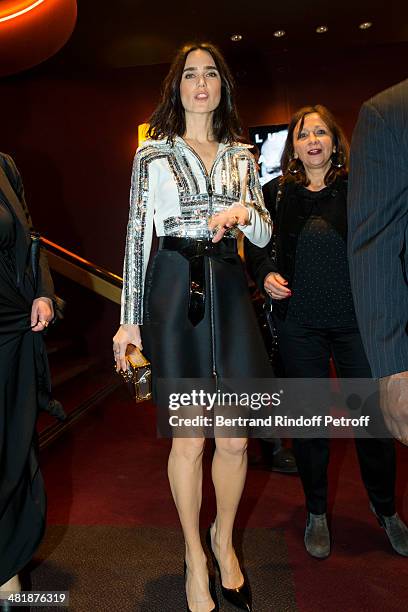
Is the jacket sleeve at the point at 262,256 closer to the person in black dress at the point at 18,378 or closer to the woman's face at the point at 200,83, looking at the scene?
the woman's face at the point at 200,83

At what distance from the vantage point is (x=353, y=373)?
82.0 inches

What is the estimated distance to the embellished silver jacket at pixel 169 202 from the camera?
1.72m

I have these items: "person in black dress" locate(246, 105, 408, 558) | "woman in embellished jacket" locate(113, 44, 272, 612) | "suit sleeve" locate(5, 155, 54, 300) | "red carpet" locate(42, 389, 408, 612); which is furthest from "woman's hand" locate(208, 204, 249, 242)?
"red carpet" locate(42, 389, 408, 612)

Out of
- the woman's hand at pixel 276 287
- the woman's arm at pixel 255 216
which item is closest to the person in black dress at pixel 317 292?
the woman's hand at pixel 276 287

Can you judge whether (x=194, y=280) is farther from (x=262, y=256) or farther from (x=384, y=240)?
(x=384, y=240)

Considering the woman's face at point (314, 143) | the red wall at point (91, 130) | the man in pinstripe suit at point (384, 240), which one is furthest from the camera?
the red wall at point (91, 130)

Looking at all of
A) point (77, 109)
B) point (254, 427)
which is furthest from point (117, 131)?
point (254, 427)

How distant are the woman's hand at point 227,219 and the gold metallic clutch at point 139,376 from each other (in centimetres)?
45

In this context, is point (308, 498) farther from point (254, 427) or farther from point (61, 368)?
point (61, 368)

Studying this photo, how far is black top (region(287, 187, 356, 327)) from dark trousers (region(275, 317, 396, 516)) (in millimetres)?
52

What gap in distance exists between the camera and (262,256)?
86.6 inches

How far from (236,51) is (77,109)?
1.96 m

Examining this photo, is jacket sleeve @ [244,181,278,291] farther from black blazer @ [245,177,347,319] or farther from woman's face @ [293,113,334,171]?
woman's face @ [293,113,334,171]

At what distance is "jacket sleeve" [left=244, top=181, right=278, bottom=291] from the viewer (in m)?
2.14
